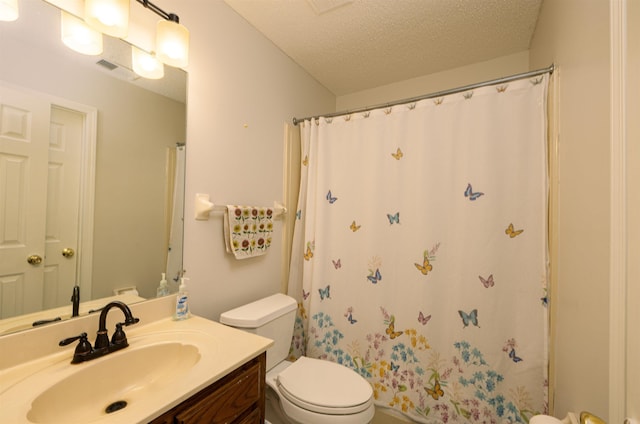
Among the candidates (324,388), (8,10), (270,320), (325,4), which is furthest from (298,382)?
(325,4)

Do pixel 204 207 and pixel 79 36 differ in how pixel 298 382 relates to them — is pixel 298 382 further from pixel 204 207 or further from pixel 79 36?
pixel 79 36

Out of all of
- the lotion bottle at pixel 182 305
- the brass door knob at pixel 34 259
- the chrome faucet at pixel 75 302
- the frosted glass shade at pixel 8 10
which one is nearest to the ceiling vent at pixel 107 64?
the frosted glass shade at pixel 8 10

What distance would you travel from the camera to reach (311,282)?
185 centimetres

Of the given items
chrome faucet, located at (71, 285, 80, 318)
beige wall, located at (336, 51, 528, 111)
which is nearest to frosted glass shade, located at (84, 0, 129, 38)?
chrome faucet, located at (71, 285, 80, 318)

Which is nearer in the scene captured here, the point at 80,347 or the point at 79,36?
the point at 80,347

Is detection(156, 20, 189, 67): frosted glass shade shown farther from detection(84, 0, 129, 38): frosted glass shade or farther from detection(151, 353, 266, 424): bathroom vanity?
detection(151, 353, 266, 424): bathroom vanity

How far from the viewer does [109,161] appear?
3.42ft

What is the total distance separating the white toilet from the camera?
115cm

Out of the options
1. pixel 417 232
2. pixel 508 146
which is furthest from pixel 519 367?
pixel 508 146

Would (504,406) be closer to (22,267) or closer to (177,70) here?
(22,267)

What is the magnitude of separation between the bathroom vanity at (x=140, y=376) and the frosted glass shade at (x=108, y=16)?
3.44ft

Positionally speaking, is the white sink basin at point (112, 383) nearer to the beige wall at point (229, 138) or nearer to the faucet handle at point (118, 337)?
the faucet handle at point (118, 337)

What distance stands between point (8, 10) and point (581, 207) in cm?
195

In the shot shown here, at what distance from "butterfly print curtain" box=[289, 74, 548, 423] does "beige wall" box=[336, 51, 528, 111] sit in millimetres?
721
